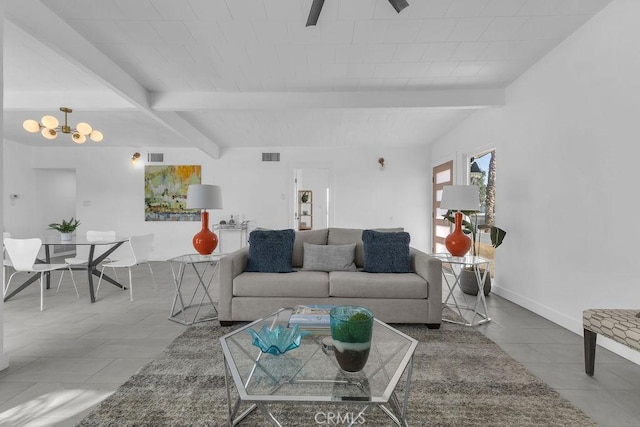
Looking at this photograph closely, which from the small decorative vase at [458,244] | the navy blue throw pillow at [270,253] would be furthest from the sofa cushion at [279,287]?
the small decorative vase at [458,244]

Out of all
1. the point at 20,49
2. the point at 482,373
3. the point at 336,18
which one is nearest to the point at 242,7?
the point at 336,18

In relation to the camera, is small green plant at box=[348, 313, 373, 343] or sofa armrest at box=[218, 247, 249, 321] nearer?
small green plant at box=[348, 313, 373, 343]

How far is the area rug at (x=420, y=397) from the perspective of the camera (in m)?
1.55

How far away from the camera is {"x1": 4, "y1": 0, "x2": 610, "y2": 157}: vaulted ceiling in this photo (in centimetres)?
237

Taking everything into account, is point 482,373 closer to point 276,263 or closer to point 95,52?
point 276,263

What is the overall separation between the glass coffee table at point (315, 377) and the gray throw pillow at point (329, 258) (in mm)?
1517

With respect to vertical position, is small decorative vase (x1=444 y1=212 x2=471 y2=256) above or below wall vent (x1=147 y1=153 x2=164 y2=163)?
below

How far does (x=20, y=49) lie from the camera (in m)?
2.81

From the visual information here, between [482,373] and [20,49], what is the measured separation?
4706mm

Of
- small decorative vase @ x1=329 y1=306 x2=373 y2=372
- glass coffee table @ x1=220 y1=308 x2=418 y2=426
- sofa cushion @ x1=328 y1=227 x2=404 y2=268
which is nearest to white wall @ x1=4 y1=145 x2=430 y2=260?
sofa cushion @ x1=328 y1=227 x2=404 y2=268

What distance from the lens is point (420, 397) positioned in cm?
174

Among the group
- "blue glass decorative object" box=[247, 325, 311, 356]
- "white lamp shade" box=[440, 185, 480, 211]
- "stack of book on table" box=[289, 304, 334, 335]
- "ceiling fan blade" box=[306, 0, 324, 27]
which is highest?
"ceiling fan blade" box=[306, 0, 324, 27]

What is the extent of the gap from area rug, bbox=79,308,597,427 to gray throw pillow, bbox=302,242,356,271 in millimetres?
1173

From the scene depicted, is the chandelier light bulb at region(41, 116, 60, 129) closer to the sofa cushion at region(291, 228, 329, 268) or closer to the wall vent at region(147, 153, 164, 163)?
the wall vent at region(147, 153, 164, 163)
